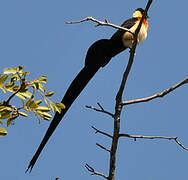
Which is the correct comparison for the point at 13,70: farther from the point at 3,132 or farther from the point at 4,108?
the point at 3,132

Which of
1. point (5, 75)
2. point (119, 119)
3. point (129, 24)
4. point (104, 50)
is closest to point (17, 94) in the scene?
point (5, 75)

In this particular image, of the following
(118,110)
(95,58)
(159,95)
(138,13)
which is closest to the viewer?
(159,95)

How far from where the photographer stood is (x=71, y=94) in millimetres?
3197

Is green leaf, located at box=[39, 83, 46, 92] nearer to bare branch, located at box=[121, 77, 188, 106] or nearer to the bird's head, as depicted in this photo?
bare branch, located at box=[121, 77, 188, 106]

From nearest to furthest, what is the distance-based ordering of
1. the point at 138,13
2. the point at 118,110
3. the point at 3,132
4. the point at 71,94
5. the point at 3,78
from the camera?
the point at 3,132
the point at 3,78
the point at 118,110
the point at 71,94
the point at 138,13

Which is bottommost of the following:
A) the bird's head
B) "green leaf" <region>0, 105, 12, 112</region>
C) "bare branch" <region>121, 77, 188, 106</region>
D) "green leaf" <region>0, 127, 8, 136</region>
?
"green leaf" <region>0, 127, 8, 136</region>

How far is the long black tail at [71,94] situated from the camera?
8.79 feet

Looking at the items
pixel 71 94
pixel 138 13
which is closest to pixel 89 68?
pixel 71 94

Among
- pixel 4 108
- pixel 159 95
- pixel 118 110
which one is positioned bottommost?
pixel 4 108

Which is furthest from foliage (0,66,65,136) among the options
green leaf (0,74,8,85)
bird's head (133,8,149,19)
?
bird's head (133,8,149,19)

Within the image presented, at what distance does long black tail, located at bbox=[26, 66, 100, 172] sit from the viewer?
2.68m

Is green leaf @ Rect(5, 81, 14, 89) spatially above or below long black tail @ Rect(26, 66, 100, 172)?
below

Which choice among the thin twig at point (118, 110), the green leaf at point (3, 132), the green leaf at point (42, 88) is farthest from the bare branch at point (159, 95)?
the green leaf at point (3, 132)

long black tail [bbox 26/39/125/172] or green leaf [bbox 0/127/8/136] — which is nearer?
green leaf [bbox 0/127/8/136]
